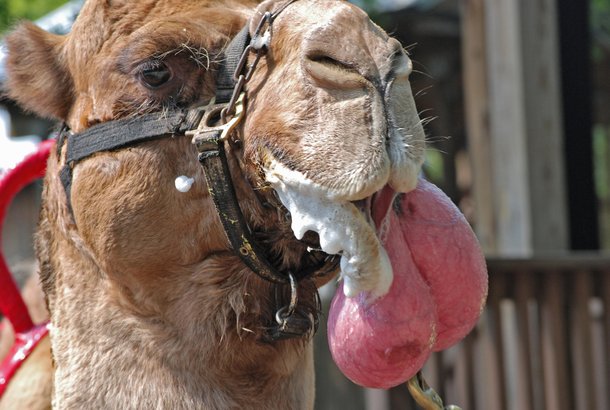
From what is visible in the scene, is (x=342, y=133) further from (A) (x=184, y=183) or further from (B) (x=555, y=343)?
(B) (x=555, y=343)

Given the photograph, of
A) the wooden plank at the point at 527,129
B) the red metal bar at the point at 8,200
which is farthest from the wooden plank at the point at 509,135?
the red metal bar at the point at 8,200

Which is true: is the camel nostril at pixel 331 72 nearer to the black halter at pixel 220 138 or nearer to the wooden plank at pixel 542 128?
the black halter at pixel 220 138

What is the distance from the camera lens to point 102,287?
2.73 metres

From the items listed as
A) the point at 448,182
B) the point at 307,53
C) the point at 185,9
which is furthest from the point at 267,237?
the point at 448,182

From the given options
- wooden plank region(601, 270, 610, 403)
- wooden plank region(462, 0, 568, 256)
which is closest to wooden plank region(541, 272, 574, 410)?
wooden plank region(601, 270, 610, 403)

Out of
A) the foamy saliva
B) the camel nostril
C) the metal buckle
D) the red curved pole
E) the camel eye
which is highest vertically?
the camel nostril

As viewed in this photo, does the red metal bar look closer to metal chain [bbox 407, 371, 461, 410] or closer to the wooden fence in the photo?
metal chain [bbox 407, 371, 461, 410]

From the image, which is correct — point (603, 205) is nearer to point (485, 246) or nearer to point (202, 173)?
point (485, 246)

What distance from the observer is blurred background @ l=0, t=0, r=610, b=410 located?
19.6 ft

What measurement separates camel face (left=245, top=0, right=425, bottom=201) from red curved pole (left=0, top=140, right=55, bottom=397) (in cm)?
124

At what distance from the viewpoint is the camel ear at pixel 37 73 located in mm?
2883

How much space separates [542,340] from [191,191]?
396 centimetres

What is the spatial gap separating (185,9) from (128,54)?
199 mm

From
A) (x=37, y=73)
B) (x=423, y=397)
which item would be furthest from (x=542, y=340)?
(x=37, y=73)
